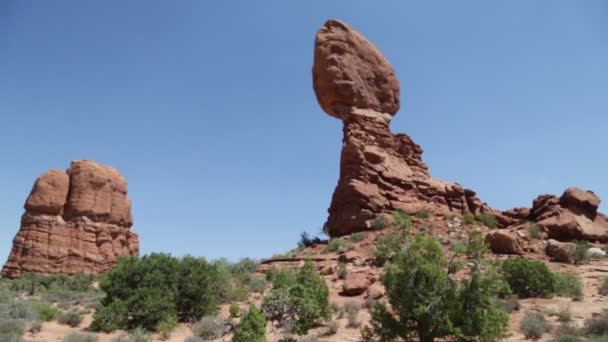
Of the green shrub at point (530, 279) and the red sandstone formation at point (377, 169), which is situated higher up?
the red sandstone formation at point (377, 169)

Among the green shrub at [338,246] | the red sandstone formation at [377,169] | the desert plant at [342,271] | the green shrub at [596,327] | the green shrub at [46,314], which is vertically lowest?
the green shrub at [596,327]

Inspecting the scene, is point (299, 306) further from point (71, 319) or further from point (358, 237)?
point (358, 237)

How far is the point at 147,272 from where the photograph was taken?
55.2ft

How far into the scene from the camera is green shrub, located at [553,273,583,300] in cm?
1590

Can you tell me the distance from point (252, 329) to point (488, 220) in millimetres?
22037

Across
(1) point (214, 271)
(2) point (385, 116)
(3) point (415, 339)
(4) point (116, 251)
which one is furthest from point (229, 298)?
(4) point (116, 251)

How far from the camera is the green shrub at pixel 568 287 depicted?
15.9 m

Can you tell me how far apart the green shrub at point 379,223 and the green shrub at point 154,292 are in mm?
11533

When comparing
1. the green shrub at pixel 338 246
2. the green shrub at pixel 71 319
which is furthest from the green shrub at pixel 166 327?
the green shrub at pixel 338 246

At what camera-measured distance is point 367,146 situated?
102ft

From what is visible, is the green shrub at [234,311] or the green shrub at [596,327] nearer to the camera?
the green shrub at [596,327]

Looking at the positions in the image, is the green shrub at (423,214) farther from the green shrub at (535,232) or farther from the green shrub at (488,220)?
the green shrub at (535,232)

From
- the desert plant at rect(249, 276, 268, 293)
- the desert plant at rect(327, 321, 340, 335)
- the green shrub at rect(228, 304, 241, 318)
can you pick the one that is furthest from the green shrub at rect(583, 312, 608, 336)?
the desert plant at rect(249, 276, 268, 293)

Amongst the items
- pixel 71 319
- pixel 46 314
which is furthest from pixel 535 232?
pixel 46 314
